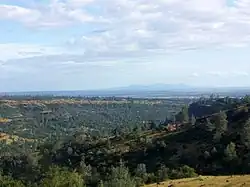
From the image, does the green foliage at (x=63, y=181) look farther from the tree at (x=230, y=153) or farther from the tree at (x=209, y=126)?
the tree at (x=209, y=126)

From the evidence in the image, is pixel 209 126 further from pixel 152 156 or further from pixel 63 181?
pixel 63 181

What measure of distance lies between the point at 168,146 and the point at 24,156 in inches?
2392

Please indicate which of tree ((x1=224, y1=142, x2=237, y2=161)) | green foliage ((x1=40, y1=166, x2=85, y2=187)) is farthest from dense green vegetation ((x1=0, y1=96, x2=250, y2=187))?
green foliage ((x1=40, y1=166, x2=85, y2=187))

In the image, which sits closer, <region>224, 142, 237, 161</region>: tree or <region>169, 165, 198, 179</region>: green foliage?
<region>169, 165, 198, 179</region>: green foliage

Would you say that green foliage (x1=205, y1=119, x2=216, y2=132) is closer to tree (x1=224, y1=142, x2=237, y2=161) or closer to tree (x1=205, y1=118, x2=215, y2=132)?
tree (x1=205, y1=118, x2=215, y2=132)

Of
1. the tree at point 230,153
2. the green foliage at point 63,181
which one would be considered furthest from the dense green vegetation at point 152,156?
the green foliage at point 63,181

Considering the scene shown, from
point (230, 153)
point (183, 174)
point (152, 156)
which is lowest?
point (152, 156)

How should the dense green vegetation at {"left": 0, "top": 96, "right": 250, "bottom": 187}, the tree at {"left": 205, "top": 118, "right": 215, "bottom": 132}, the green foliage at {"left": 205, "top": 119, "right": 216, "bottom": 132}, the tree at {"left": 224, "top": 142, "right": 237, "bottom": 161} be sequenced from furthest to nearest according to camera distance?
the tree at {"left": 205, "top": 118, "right": 215, "bottom": 132} < the green foliage at {"left": 205, "top": 119, "right": 216, "bottom": 132} < the tree at {"left": 224, "top": 142, "right": 237, "bottom": 161} < the dense green vegetation at {"left": 0, "top": 96, "right": 250, "bottom": 187}

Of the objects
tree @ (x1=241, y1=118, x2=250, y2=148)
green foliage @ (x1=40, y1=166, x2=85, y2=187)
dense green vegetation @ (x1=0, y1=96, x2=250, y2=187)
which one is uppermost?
tree @ (x1=241, y1=118, x2=250, y2=148)

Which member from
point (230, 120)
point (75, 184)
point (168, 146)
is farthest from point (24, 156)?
point (75, 184)

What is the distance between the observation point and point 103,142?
16725 centimetres

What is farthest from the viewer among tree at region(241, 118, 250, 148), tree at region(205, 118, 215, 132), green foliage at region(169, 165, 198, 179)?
tree at region(205, 118, 215, 132)

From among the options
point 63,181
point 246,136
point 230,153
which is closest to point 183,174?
point 63,181

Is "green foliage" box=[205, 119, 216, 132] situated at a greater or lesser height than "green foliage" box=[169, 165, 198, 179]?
greater
